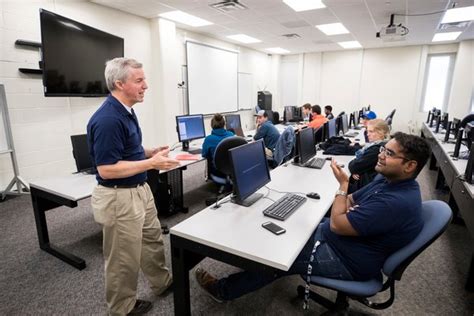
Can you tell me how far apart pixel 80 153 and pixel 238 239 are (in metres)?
2.10

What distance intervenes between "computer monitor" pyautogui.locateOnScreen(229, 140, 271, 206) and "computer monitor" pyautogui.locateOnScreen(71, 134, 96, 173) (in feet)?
5.59

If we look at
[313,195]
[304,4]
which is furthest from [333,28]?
[313,195]

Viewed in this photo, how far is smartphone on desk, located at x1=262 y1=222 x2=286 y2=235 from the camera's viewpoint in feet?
5.00

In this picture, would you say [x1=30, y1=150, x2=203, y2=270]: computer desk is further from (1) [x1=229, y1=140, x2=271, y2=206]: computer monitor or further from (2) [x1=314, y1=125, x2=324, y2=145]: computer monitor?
(2) [x1=314, y1=125, x2=324, y2=145]: computer monitor

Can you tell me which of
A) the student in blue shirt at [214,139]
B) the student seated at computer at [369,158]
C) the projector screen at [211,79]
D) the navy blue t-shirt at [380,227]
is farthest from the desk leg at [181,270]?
the projector screen at [211,79]

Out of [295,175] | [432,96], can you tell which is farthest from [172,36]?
[432,96]

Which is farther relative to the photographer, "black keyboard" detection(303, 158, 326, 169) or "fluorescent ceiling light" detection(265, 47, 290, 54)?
"fluorescent ceiling light" detection(265, 47, 290, 54)

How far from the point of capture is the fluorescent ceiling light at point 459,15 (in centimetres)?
489

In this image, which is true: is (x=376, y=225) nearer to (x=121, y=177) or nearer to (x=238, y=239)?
(x=238, y=239)

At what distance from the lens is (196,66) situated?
681cm

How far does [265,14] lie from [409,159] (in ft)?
15.5

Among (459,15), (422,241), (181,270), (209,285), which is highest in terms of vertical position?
(459,15)

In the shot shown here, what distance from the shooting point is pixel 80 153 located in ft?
9.05

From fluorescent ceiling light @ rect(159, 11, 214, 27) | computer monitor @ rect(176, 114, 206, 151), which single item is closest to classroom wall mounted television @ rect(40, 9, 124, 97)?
fluorescent ceiling light @ rect(159, 11, 214, 27)
